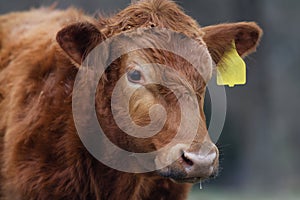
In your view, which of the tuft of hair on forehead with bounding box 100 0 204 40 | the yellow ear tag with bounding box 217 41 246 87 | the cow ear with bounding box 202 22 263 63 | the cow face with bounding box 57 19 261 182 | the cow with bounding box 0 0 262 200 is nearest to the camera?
the cow face with bounding box 57 19 261 182

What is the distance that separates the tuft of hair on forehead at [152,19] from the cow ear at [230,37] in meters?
0.30

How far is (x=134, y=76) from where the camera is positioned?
4613 mm

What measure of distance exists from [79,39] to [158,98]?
0.68m

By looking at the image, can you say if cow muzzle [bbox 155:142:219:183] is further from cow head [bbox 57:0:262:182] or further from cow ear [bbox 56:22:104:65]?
cow ear [bbox 56:22:104:65]

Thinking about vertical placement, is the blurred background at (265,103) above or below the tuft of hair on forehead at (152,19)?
below

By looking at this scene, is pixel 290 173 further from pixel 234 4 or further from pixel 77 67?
pixel 77 67

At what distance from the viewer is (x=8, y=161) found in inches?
197

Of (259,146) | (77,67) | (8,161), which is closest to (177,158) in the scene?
(77,67)

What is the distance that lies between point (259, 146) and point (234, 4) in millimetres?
2532

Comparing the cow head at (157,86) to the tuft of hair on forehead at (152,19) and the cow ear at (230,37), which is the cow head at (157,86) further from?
the cow ear at (230,37)

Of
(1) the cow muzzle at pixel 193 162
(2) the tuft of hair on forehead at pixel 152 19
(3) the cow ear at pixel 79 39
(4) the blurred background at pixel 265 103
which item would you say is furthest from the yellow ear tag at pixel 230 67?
(4) the blurred background at pixel 265 103

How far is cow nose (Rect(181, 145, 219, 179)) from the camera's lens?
162 inches

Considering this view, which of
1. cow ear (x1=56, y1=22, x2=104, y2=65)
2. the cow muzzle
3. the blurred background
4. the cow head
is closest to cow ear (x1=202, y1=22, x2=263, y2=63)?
the cow head

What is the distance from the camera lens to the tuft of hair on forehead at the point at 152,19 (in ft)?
15.5
